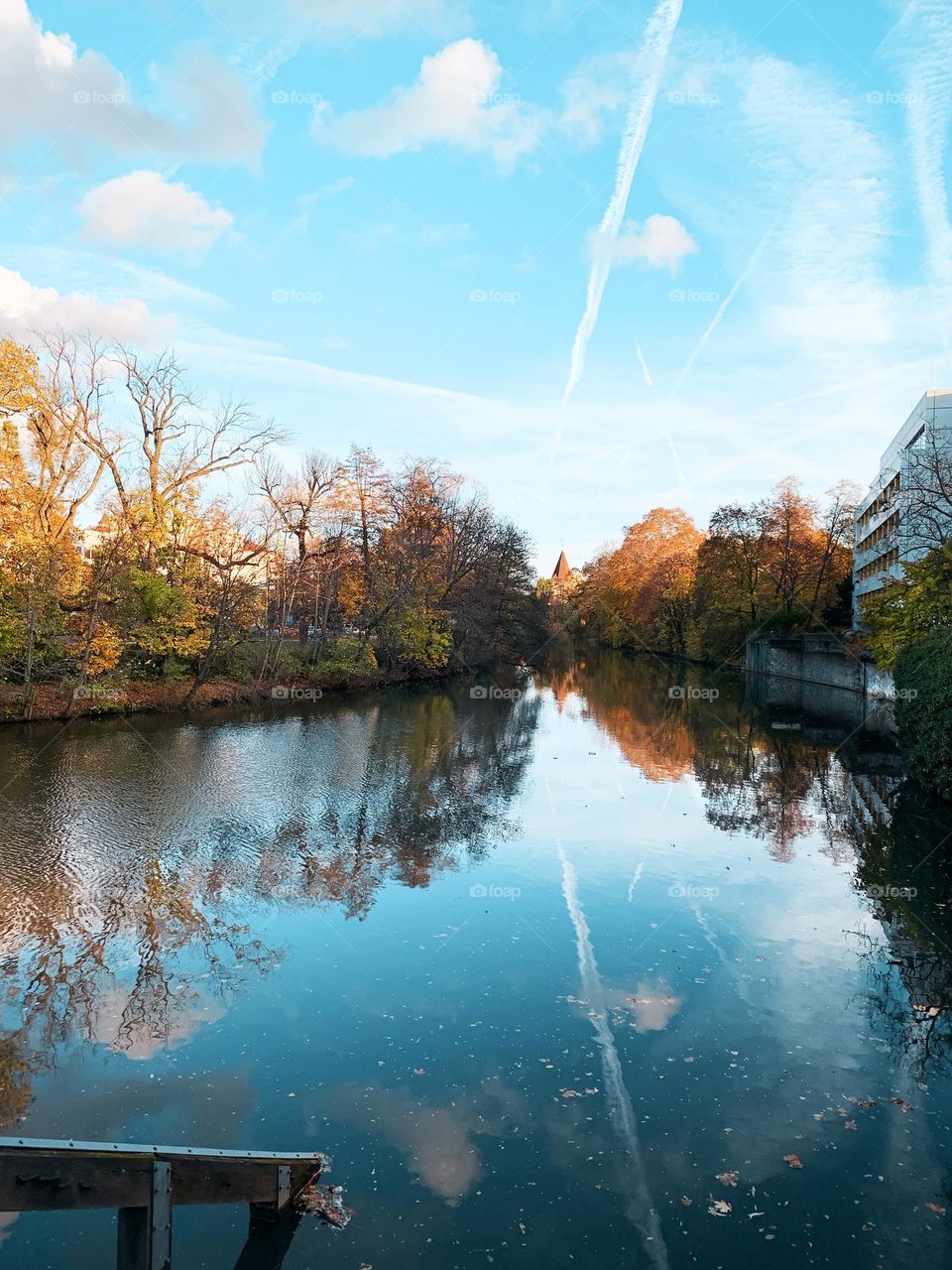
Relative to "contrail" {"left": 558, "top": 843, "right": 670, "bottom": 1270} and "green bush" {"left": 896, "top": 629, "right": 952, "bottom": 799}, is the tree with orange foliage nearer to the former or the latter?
"green bush" {"left": 896, "top": 629, "right": 952, "bottom": 799}

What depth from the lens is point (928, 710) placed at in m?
17.3

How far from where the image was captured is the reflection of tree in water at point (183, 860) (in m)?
7.79

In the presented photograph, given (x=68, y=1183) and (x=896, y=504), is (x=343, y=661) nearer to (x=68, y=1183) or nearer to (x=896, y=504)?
(x=896, y=504)

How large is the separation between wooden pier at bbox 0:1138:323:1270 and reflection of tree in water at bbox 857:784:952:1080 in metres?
5.39

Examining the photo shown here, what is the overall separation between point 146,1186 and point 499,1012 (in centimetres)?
449

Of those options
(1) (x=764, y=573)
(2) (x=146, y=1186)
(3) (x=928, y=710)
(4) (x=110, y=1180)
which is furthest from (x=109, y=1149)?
(1) (x=764, y=573)

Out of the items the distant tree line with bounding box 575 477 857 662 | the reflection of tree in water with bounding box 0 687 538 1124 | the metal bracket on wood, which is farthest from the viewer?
the distant tree line with bounding box 575 477 857 662

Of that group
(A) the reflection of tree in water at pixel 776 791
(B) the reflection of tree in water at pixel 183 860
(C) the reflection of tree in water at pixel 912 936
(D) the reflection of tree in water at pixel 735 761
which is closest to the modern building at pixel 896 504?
(A) the reflection of tree in water at pixel 776 791

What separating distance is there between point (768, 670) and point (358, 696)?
36103 mm

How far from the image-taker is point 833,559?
6356 cm

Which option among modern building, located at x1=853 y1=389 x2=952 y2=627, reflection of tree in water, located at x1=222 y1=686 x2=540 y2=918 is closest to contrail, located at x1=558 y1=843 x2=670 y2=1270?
reflection of tree in water, located at x1=222 y1=686 x2=540 y2=918

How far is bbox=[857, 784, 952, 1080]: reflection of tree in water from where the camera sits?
7.65 metres

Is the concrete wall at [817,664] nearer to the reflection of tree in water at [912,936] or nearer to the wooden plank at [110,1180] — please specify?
the reflection of tree in water at [912,936]

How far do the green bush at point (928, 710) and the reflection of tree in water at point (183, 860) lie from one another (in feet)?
29.7
